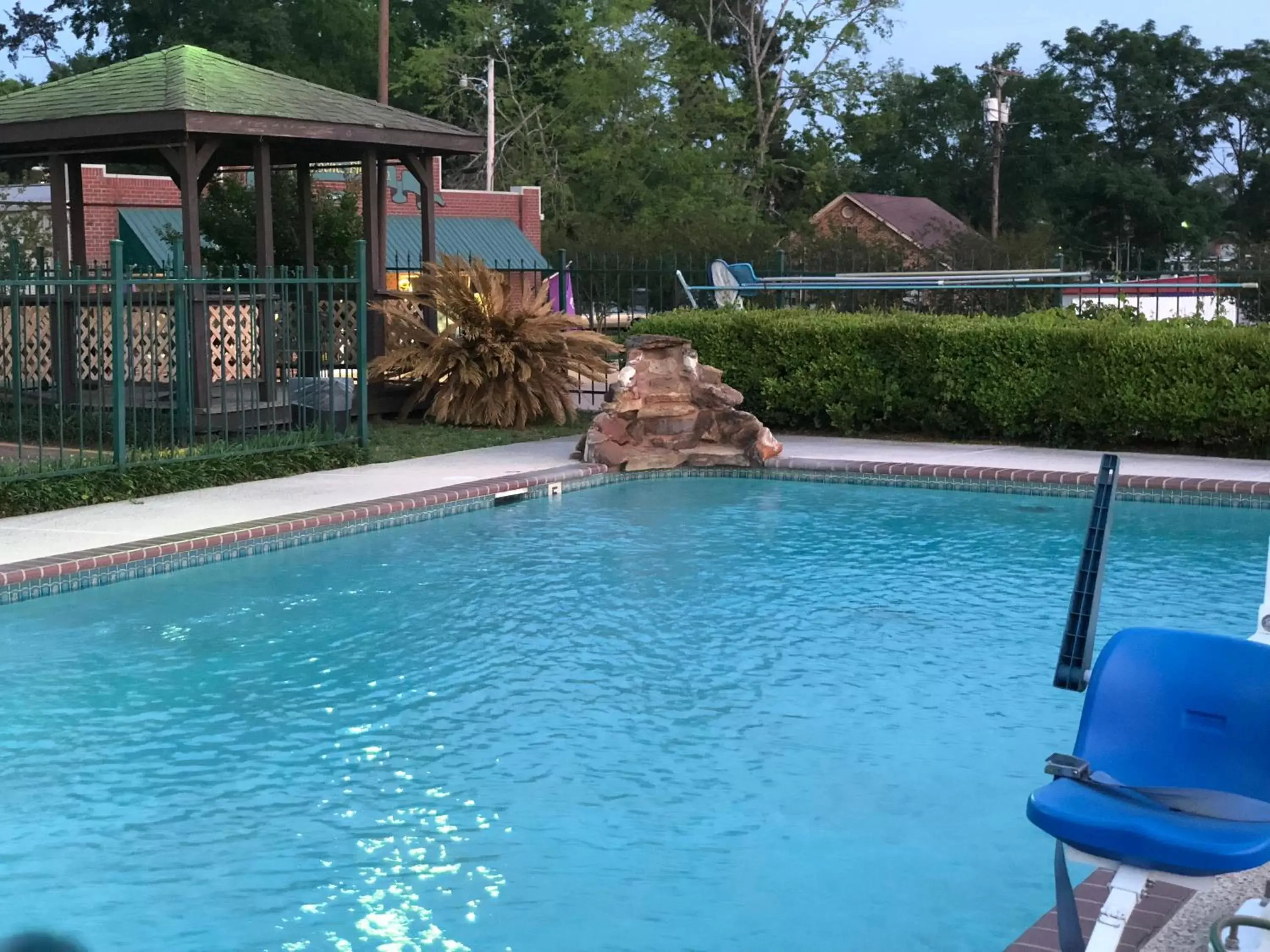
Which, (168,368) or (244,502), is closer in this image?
(244,502)

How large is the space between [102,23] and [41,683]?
167ft

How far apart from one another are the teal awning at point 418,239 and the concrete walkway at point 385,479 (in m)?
15.2

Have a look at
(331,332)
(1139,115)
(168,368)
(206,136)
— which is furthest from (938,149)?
(168,368)

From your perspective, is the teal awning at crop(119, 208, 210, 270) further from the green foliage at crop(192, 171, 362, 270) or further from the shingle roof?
the shingle roof

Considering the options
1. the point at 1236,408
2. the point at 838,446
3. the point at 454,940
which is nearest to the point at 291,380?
the point at 838,446

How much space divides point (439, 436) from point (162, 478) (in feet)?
13.1

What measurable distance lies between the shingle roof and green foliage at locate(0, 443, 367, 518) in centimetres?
332

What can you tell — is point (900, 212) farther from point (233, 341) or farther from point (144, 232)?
point (233, 341)

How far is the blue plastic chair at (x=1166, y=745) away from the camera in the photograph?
3.16 metres

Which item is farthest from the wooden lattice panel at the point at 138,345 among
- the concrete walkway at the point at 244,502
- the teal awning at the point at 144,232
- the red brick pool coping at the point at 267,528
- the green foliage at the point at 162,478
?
the teal awning at the point at 144,232

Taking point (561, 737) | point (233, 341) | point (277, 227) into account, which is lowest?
point (561, 737)

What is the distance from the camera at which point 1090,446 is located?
14688 mm

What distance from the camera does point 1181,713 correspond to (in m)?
3.50

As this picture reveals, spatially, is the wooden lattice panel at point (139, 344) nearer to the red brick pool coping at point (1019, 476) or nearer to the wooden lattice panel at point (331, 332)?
the wooden lattice panel at point (331, 332)
